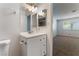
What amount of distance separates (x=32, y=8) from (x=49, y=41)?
0.42 meters

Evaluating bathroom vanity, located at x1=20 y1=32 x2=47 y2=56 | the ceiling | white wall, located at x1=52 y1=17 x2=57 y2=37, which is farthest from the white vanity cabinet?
the ceiling

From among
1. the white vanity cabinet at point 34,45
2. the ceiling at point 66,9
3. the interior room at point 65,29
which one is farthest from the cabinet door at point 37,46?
the ceiling at point 66,9

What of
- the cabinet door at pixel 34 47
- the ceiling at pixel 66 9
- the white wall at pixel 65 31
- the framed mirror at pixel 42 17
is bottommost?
the cabinet door at pixel 34 47

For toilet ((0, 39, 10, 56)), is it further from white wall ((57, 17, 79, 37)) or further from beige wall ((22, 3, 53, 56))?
white wall ((57, 17, 79, 37))

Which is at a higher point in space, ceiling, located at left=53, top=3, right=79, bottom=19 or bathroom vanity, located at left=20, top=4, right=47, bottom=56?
ceiling, located at left=53, top=3, right=79, bottom=19

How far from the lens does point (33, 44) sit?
1.33 m

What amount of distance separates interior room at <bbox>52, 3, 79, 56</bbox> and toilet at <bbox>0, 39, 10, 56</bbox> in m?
0.52

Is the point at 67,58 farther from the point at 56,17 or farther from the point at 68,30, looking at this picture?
the point at 56,17

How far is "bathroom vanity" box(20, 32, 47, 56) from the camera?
131cm

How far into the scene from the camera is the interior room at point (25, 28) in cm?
129

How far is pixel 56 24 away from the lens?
1.36m

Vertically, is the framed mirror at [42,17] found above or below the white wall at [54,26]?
above

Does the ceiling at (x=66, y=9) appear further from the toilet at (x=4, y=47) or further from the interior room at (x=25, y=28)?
the toilet at (x=4, y=47)

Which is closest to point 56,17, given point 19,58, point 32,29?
point 32,29
